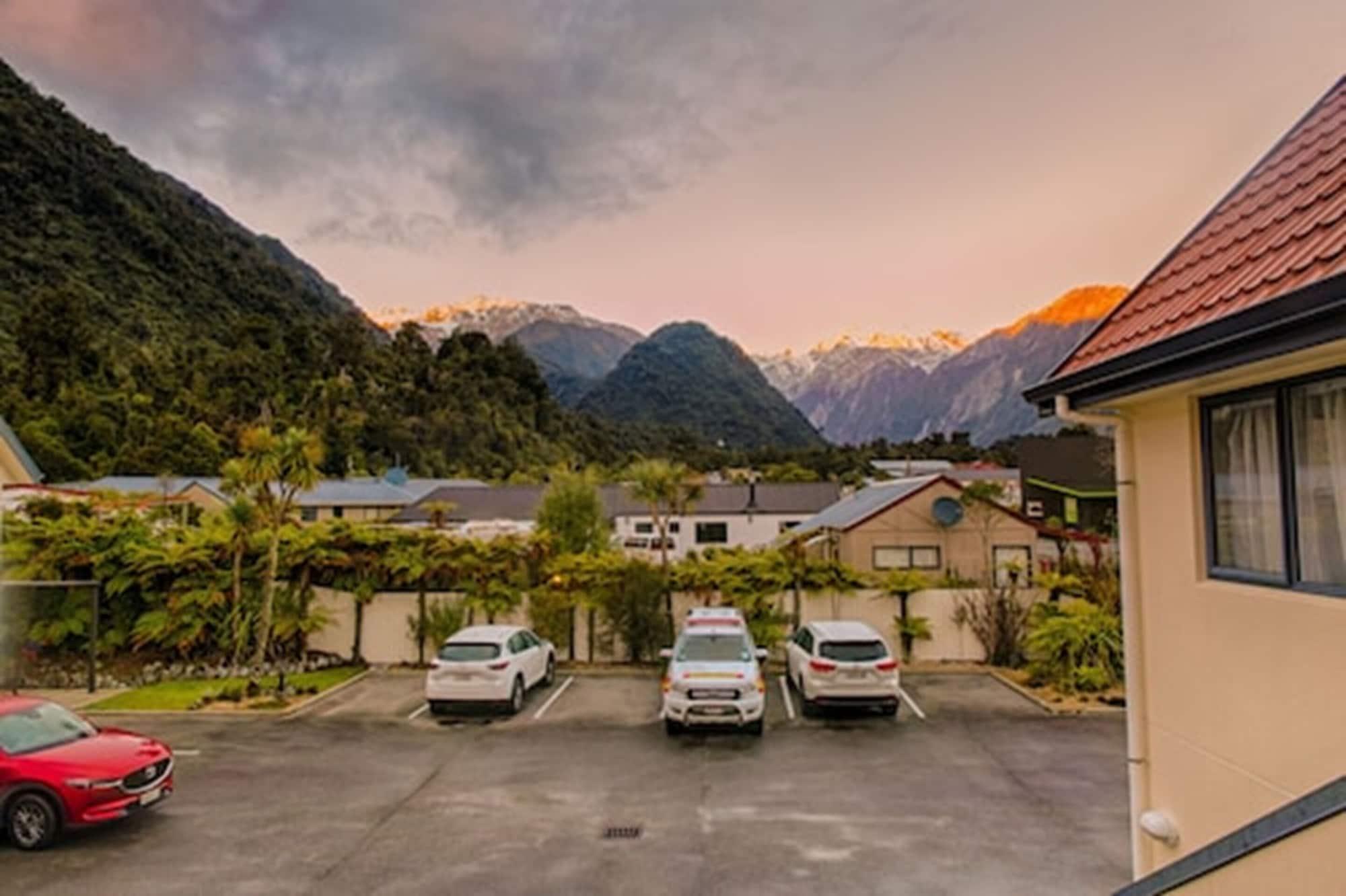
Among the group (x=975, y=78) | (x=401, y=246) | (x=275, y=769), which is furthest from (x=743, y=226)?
(x=401, y=246)

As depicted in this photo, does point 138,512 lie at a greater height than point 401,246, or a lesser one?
lesser

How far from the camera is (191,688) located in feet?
58.5

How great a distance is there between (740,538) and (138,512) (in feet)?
108

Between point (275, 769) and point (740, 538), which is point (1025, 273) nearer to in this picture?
point (740, 538)

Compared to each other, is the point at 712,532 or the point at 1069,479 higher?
the point at 1069,479

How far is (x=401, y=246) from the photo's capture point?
132000 mm

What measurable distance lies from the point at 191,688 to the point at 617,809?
1241 centimetres

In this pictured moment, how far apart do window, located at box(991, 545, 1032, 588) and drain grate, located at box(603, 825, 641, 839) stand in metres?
13.6

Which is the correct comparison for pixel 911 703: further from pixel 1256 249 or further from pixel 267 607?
pixel 267 607

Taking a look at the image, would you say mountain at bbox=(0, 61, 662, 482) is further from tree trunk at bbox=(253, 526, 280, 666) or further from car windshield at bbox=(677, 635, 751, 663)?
car windshield at bbox=(677, 635, 751, 663)

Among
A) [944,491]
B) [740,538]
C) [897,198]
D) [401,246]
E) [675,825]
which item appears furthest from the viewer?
[401,246]

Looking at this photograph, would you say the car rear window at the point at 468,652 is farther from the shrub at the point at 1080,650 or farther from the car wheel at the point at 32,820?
the shrub at the point at 1080,650

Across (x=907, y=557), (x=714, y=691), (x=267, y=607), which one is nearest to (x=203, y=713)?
(x=267, y=607)

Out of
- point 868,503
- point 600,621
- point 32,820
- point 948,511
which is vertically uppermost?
point 868,503
